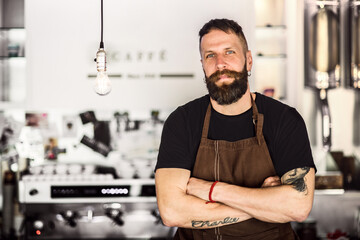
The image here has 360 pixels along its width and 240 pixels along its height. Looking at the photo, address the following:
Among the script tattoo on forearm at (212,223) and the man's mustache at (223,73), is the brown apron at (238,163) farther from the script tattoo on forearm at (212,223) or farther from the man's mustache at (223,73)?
the man's mustache at (223,73)

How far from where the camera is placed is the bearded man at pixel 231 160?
6.21 ft

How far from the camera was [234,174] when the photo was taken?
2.04m

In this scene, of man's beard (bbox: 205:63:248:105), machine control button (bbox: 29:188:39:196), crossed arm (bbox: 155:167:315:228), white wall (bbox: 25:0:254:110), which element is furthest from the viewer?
machine control button (bbox: 29:188:39:196)

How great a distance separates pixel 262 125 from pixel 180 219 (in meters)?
0.61

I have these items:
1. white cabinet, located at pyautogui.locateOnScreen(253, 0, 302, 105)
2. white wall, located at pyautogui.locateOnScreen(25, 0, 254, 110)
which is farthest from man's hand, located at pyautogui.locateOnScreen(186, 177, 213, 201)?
white cabinet, located at pyautogui.locateOnScreen(253, 0, 302, 105)

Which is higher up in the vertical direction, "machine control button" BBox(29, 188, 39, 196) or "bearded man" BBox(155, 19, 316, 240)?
"bearded man" BBox(155, 19, 316, 240)

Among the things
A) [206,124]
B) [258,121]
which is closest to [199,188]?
[206,124]

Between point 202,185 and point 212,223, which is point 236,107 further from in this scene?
point 212,223

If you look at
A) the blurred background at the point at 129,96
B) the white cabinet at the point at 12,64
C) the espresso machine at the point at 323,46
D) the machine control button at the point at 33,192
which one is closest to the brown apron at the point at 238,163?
the blurred background at the point at 129,96

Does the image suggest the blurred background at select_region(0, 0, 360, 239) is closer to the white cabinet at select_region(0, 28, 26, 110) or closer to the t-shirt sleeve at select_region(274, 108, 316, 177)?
the white cabinet at select_region(0, 28, 26, 110)

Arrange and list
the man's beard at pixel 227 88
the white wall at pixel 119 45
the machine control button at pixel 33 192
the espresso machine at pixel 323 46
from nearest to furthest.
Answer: the man's beard at pixel 227 88
the white wall at pixel 119 45
the machine control button at pixel 33 192
the espresso machine at pixel 323 46

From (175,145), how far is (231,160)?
289mm

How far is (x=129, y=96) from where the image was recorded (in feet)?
10.1

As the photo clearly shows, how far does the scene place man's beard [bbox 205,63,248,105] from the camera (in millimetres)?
2006
